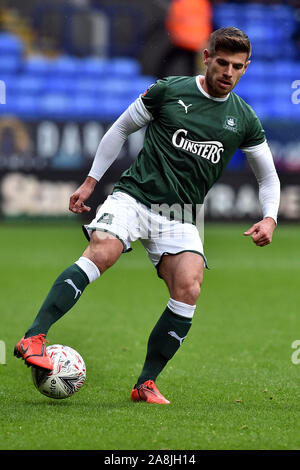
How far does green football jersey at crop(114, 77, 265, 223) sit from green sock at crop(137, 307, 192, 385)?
24.1 inches

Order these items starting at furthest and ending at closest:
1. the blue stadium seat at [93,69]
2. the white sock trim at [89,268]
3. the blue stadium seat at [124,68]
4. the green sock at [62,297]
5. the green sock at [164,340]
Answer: the blue stadium seat at [93,69], the blue stadium seat at [124,68], the green sock at [164,340], the white sock trim at [89,268], the green sock at [62,297]

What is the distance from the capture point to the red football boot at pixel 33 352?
3748 mm

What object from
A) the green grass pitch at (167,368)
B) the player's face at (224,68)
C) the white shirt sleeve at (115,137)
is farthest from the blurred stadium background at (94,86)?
the player's face at (224,68)

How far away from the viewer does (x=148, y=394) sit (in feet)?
14.0

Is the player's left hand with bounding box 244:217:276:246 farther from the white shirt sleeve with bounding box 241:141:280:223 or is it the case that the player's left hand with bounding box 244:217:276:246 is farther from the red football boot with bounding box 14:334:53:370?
the red football boot with bounding box 14:334:53:370

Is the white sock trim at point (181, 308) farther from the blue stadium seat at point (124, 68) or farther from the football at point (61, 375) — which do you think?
the blue stadium seat at point (124, 68)

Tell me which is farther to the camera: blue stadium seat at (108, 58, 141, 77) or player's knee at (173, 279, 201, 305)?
blue stadium seat at (108, 58, 141, 77)

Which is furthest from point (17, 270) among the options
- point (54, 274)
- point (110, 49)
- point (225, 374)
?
point (110, 49)

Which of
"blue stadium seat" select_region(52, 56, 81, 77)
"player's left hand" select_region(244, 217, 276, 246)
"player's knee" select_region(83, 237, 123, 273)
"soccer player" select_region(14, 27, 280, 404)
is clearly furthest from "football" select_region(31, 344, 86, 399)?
"blue stadium seat" select_region(52, 56, 81, 77)

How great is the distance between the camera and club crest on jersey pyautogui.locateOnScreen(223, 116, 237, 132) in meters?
4.32

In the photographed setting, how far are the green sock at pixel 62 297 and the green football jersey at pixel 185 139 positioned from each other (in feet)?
1.94

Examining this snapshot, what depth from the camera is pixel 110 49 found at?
2177 centimetres

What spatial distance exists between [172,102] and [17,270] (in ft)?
23.1
